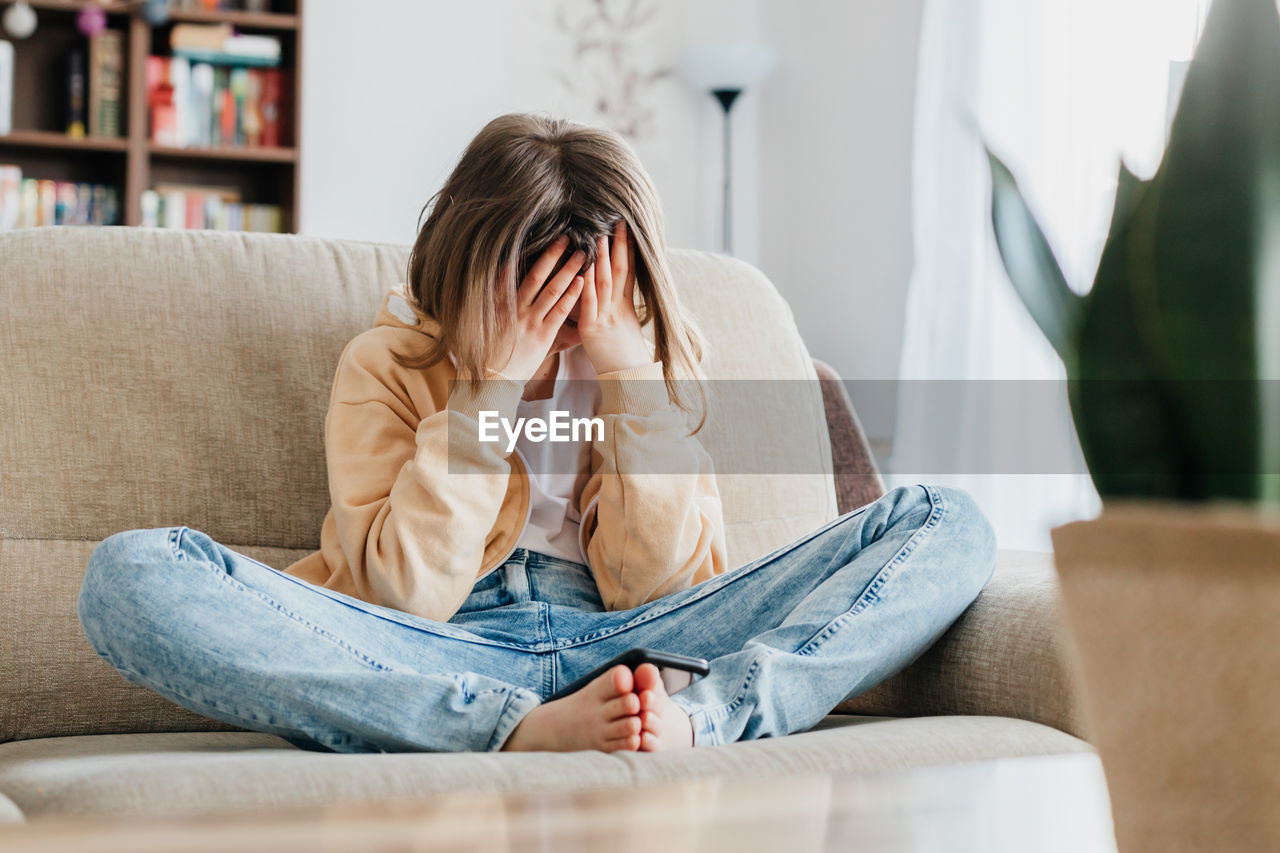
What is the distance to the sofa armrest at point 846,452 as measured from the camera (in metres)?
1.58

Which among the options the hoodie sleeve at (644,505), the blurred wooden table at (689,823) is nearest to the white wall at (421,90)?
the hoodie sleeve at (644,505)

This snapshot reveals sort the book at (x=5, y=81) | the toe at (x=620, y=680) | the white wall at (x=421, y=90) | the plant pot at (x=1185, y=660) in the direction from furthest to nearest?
1. the white wall at (x=421, y=90)
2. the book at (x=5, y=81)
3. the toe at (x=620, y=680)
4. the plant pot at (x=1185, y=660)

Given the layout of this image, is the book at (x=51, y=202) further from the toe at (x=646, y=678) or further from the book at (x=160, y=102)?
the toe at (x=646, y=678)

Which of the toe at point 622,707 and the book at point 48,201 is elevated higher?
the book at point 48,201

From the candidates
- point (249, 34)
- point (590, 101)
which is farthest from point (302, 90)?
point (590, 101)

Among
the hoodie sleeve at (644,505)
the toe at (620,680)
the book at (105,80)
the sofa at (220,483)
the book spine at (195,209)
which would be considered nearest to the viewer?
the toe at (620,680)

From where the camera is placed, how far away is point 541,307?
3.96 feet

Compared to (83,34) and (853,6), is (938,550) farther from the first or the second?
(83,34)

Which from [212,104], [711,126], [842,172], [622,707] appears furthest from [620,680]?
[711,126]

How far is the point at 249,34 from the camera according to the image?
3.43 metres

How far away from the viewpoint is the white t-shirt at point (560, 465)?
125 centimetres

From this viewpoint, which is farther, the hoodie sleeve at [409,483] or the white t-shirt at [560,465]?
the white t-shirt at [560,465]

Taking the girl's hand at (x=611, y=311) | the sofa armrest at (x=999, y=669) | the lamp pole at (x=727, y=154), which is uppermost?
the lamp pole at (x=727, y=154)

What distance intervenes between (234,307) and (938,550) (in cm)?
78
